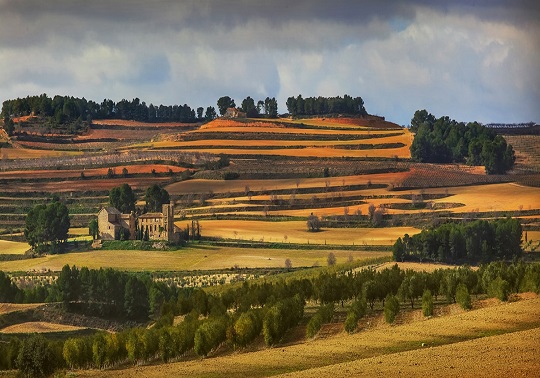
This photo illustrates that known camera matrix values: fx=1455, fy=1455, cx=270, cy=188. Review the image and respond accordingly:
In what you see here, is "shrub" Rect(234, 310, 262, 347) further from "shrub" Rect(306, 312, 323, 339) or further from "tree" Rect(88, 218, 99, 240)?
"tree" Rect(88, 218, 99, 240)

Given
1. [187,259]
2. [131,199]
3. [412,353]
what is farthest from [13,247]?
[412,353]

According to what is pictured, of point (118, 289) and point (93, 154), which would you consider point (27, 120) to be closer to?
point (93, 154)

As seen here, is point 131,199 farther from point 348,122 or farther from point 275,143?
point 348,122

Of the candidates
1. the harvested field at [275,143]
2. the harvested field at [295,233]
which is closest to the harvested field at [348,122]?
the harvested field at [275,143]

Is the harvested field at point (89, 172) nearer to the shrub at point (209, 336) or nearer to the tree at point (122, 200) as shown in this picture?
the tree at point (122, 200)

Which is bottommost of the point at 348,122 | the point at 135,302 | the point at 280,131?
the point at 135,302
